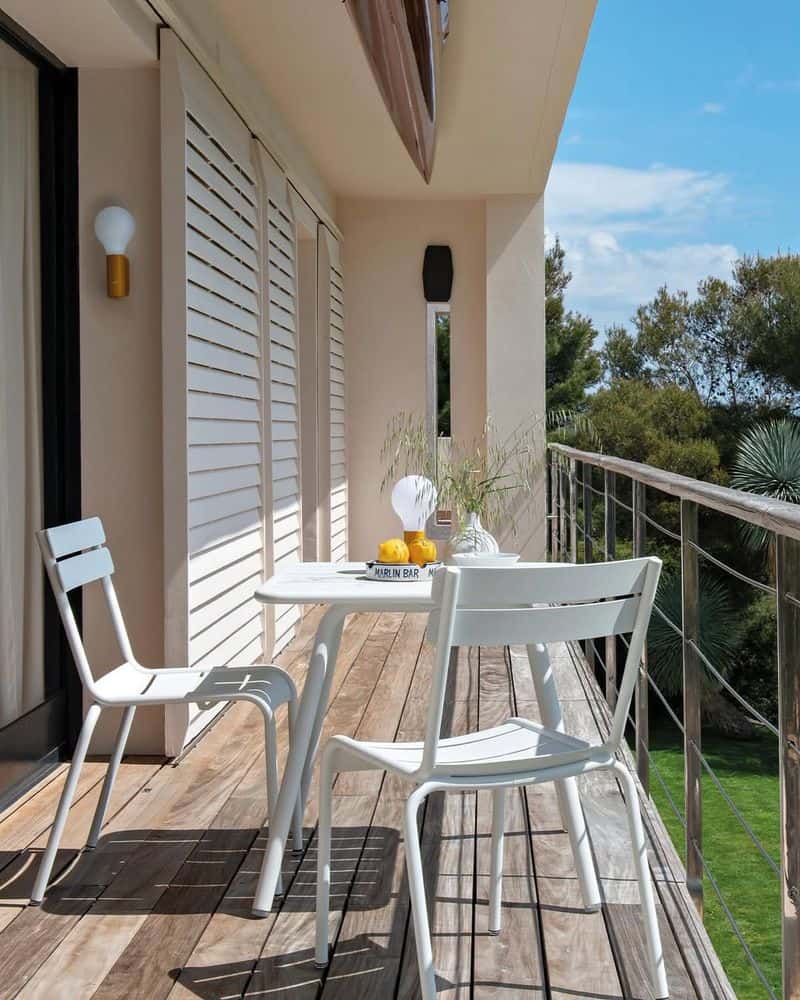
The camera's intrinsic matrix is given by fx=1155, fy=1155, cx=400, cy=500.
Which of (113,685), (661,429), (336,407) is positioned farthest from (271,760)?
(661,429)

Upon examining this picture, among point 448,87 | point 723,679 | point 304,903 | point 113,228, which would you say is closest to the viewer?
point 723,679

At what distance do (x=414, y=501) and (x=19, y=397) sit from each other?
1.20 meters

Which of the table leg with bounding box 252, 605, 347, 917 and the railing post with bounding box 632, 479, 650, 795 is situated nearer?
the table leg with bounding box 252, 605, 347, 917

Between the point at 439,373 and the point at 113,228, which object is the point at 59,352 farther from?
the point at 439,373

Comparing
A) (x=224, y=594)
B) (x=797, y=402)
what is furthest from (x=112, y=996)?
(x=797, y=402)

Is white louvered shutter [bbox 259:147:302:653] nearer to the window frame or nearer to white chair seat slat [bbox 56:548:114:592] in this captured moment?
the window frame

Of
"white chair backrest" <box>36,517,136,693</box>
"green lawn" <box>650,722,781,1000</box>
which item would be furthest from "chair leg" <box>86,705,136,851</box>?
"green lawn" <box>650,722,781,1000</box>

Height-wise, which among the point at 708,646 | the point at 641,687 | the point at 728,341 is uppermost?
the point at 728,341

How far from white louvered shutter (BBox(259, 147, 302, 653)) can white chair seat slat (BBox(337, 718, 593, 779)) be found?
3.10m

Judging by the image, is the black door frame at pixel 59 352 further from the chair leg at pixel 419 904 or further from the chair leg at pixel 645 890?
the chair leg at pixel 645 890

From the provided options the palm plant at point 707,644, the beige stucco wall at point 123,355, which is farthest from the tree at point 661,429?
the beige stucco wall at point 123,355

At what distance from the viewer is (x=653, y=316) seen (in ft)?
77.2

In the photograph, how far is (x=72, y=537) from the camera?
2.64 m

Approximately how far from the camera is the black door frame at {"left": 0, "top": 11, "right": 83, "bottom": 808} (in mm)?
3490
